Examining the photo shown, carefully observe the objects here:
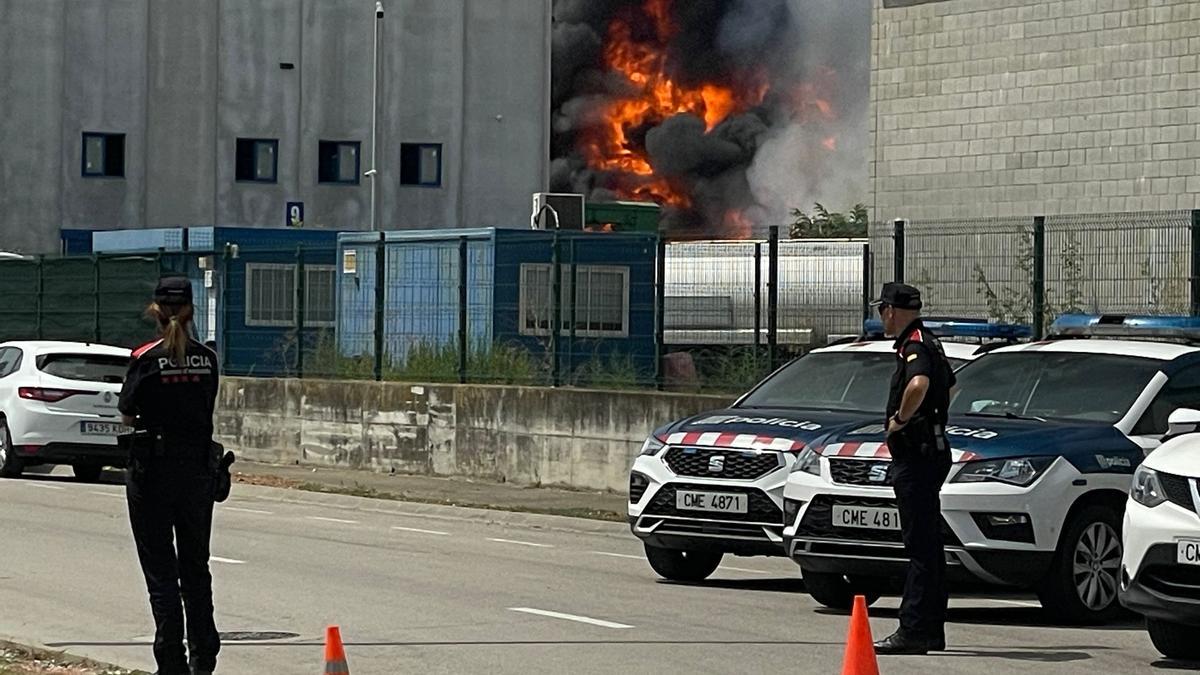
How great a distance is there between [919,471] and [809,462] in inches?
80.4

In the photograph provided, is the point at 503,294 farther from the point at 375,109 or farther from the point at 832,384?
the point at 375,109

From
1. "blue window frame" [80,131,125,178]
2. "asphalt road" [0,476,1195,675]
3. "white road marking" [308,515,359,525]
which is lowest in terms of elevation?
"white road marking" [308,515,359,525]

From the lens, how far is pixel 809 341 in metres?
23.6

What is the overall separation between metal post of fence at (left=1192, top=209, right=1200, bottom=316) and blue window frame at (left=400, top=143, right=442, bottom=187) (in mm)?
46458

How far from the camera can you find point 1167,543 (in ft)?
36.1

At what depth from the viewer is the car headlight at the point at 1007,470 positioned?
13.3 m

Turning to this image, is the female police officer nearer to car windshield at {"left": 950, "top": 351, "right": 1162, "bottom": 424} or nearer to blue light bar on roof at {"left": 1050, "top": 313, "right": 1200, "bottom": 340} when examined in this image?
car windshield at {"left": 950, "top": 351, "right": 1162, "bottom": 424}

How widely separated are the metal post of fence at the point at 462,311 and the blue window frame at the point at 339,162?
37531 millimetres

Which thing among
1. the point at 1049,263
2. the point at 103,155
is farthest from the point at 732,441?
the point at 103,155

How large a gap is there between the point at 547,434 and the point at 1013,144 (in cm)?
720

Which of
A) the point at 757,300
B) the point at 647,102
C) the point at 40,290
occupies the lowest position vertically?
the point at 757,300

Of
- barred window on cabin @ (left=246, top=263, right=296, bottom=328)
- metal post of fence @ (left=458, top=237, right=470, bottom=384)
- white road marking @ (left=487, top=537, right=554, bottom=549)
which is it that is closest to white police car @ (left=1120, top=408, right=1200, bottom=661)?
white road marking @ (left=487, top=537, right=554, bottom=549)

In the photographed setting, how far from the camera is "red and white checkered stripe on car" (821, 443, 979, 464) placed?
1347cm

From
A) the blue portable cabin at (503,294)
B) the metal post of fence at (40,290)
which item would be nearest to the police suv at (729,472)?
the blue portable cabin at (503,294)
